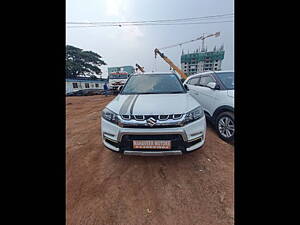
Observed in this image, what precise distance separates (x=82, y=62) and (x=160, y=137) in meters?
35.0

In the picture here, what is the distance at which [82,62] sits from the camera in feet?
99.1

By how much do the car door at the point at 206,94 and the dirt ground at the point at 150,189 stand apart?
120cm

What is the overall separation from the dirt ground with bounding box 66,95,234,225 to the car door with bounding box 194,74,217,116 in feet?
3.95

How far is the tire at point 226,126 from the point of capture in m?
2.75

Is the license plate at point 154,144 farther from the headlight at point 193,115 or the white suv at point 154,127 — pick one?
the headlight at point 193,115

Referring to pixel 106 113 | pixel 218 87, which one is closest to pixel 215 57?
pixel 218 87

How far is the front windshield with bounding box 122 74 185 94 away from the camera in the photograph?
8.54 ft

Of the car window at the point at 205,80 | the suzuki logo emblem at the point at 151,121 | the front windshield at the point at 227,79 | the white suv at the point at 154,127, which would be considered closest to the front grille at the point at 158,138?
the white suv at the point at 154,127

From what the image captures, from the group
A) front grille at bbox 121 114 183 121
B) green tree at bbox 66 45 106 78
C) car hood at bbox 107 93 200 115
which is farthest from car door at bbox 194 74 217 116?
green tree at bbox 66 45 106 78

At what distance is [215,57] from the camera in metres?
21.6

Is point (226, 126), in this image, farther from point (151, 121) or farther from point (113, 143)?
point (113, 143)
